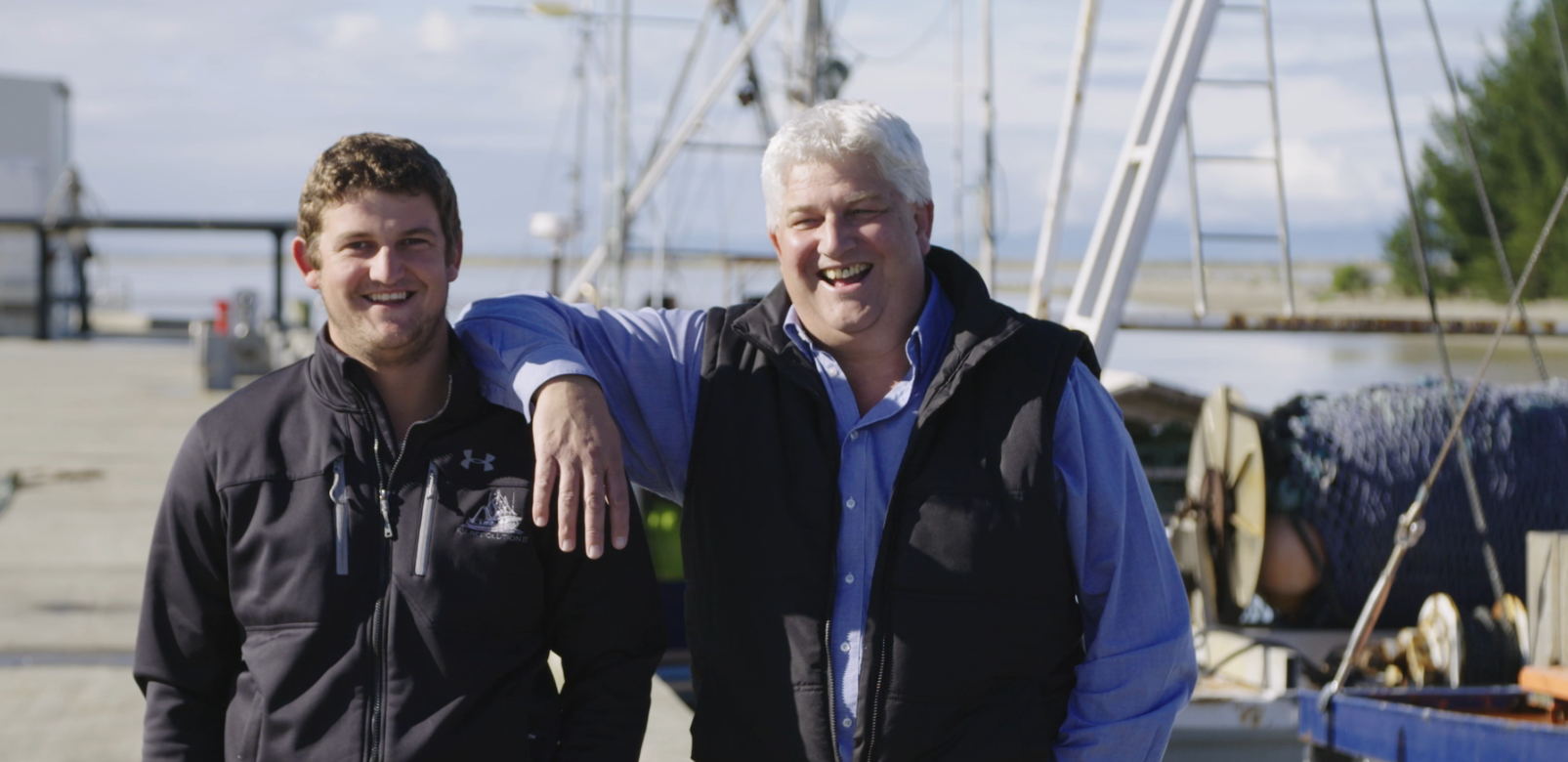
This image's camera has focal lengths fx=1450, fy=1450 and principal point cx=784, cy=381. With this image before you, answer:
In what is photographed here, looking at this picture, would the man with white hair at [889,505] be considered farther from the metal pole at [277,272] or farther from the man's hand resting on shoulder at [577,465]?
the metal pole at [277,272]

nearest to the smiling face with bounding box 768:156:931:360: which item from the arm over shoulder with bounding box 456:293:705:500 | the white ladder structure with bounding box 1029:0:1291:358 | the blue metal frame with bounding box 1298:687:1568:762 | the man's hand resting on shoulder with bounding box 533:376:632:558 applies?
the arm over shoulder with bounding box 456:293:705:500

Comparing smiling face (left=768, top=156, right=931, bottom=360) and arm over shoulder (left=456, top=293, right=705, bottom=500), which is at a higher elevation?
smiling face (left=768, top=156, right=931, bottom=360)

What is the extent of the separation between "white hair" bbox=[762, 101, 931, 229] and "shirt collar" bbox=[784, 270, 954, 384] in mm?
188

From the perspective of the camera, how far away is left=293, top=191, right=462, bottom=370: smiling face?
86.7 inches

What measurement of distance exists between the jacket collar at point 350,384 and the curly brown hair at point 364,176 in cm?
15

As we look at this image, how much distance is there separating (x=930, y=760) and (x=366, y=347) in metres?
1.09

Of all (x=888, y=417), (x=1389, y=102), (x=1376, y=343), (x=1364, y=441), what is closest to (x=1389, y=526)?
(x=1364, y=441)

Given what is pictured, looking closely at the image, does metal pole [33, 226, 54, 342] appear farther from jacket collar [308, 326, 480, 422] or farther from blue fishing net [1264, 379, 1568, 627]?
jacket collar [308, 326, 480, 422]

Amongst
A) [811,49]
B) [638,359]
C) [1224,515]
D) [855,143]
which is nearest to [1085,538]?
[855,143]

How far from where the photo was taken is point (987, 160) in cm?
829

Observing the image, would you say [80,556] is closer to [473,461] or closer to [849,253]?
[473,461]

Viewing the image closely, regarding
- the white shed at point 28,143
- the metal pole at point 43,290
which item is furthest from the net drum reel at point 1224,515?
the white shed at point 28,143

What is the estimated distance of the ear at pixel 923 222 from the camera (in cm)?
247

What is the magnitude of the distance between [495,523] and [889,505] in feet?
2.02
